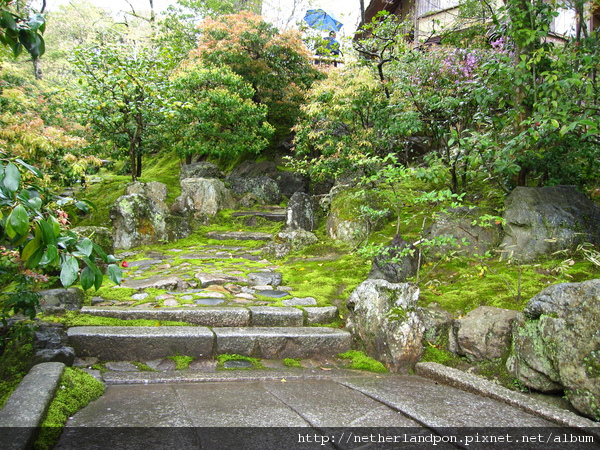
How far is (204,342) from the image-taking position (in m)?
3.38

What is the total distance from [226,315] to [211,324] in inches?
7.1

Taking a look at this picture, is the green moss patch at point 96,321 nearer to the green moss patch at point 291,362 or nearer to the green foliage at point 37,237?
the green moss patch at point 291,362

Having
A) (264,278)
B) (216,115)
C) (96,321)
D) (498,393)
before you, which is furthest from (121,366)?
(216,115)

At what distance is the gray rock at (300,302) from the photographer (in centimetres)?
449

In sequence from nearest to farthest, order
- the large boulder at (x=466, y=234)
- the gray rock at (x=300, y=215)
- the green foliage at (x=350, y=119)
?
the large boulder at (x=466, y=234), the green foliage at (x=350, y=119), the gray rock at (x=300, y=215)

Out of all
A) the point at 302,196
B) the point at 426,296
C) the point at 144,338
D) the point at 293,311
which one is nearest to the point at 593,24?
the point at 302,196

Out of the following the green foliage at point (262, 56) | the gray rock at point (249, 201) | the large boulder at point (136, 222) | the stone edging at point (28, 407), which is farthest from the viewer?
the green foliage at point (262, 56)

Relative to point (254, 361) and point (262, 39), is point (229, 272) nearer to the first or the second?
point (254, 361)

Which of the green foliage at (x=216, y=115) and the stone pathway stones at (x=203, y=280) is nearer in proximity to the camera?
the stone pathway stones at (x=203, y=280)

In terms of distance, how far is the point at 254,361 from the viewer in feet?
11.2

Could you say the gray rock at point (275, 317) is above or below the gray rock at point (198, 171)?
below

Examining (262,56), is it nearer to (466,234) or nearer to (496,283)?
(466,234)

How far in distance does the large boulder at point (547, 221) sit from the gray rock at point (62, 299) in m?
4.81

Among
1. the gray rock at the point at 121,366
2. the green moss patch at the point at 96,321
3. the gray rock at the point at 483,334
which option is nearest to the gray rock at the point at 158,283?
the green moss patch at the point at 96,321
